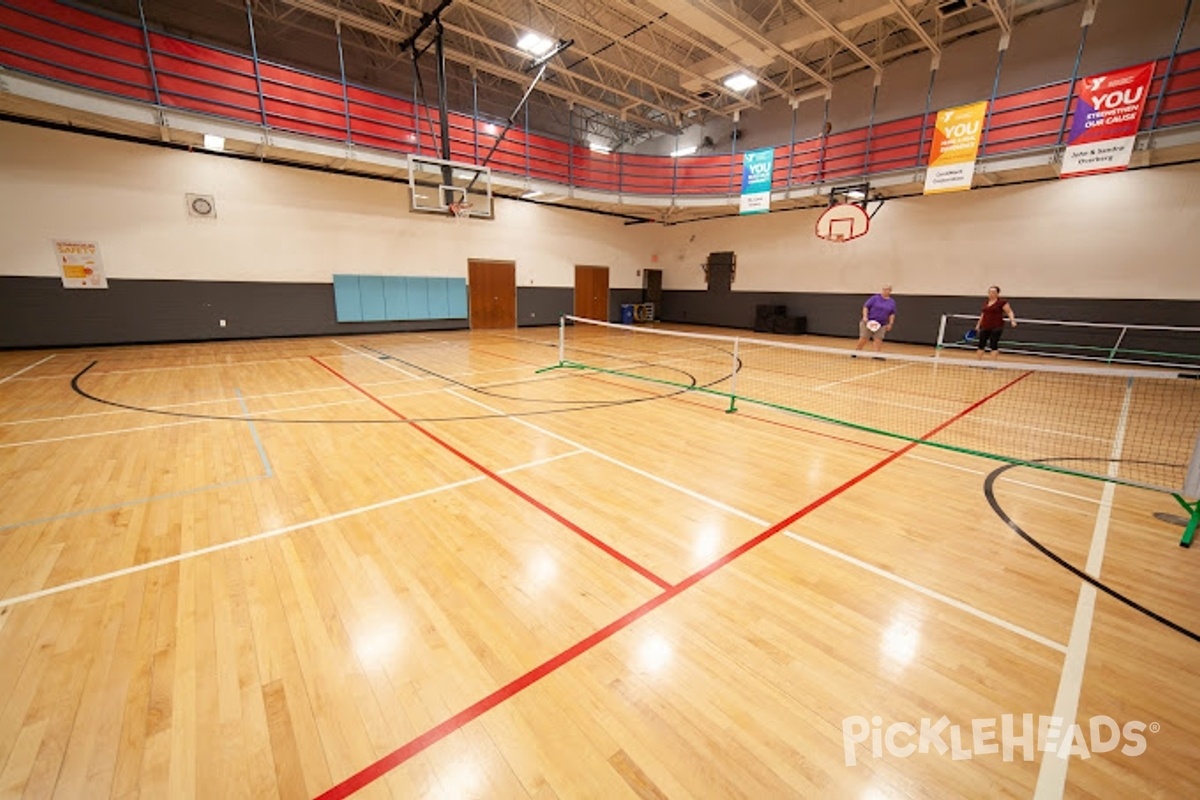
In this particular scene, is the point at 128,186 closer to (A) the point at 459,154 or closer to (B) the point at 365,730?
(A) the point at 459,154

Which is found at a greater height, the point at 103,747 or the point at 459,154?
the point at 459,154

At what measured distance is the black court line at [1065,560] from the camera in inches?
98.0

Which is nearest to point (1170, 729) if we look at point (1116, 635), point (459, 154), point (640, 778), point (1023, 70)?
point (1116, 635)

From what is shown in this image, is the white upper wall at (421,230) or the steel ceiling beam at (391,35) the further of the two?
the steel ceiling beam at (391,35)

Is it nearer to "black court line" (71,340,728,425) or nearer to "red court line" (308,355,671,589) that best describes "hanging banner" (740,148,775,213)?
"black court line" (71,340,728,425)

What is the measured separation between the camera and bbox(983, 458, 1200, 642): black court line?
8.17 feet

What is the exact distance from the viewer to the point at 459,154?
12789 mm

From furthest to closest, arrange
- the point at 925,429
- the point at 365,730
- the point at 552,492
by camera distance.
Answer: the point at 925,429, the point at 552,492, the point at 365,730

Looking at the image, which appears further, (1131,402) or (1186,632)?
(1131,402)

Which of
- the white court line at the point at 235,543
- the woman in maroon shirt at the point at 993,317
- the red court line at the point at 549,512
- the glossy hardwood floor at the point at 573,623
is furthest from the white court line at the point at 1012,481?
the woman in maroon shirt at the point at 993,317

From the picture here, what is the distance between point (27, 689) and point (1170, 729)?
476cm

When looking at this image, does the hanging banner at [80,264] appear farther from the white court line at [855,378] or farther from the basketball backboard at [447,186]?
the white court line at [855,378]

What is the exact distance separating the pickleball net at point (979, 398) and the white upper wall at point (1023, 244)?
2937 millimetres

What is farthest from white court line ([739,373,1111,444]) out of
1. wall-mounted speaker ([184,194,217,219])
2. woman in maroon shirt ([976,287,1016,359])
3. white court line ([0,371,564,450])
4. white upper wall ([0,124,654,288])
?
wall-mounted speaker ([184,194,217,219])
